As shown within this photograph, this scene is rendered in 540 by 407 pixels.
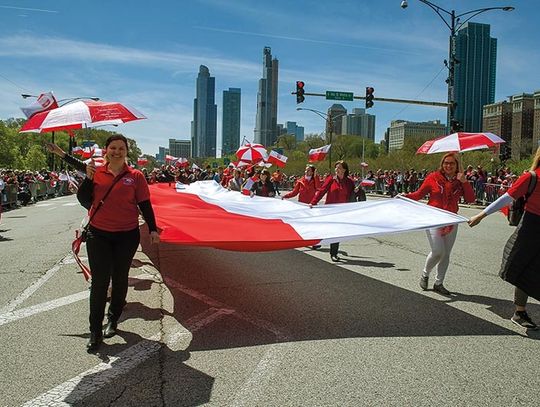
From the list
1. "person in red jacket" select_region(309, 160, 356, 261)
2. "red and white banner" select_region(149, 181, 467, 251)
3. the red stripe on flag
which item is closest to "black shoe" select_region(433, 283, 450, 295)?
"red and white banner" select_region(149, 181, 467, 251)

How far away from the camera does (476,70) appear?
143ft

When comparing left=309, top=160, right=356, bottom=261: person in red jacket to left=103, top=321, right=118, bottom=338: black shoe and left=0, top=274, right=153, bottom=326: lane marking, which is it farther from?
left=103, top=321, right=118, bottom=338: black shoe

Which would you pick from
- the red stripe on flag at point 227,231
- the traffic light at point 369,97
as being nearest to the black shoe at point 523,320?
the red stripe on flag at point 227,231

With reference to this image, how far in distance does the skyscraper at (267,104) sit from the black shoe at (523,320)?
121 m

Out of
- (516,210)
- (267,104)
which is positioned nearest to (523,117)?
(267,104)

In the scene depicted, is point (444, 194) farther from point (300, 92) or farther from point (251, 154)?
point (300, 92)

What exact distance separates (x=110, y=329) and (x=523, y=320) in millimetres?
4253

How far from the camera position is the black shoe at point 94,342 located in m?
4.52

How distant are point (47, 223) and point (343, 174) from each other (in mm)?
11314

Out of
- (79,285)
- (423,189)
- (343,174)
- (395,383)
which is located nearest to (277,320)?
(395,383)

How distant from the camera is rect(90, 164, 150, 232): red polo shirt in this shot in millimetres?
4594

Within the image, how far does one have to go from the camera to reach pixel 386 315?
5.65 metres

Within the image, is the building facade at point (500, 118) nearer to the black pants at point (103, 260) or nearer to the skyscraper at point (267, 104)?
the skyscraper at point (267, 104)

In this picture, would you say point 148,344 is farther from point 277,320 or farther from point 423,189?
point 423,189
